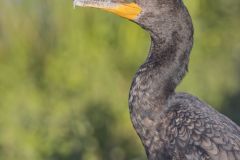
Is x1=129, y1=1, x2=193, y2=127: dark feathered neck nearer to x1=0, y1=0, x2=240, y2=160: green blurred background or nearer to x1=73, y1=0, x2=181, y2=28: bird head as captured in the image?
x1=73, y1=0, x2=181, y2=28: bird head

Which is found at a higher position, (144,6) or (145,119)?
(144,6)

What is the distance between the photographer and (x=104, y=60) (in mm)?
13945

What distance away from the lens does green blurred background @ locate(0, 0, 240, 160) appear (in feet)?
45.4

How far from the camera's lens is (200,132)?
8.32 meters

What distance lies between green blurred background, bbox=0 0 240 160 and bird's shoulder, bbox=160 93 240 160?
5.13 metres

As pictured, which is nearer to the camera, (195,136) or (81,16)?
(195,136)

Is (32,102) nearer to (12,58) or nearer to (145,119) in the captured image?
(12,58)

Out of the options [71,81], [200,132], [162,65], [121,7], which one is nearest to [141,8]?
[121,7]

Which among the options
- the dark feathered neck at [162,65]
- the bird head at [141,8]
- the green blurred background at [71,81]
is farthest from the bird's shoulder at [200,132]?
the green blurred background at [71,81]

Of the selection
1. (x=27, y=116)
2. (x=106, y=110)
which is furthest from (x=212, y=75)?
(x=27, y=116)

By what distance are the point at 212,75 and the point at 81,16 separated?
1.86 m

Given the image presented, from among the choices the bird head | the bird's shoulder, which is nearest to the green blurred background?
the bird head

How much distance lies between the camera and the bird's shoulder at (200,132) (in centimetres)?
823

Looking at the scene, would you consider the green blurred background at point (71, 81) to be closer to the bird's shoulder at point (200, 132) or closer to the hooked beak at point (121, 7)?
the hooked beak at point (121, 7)
